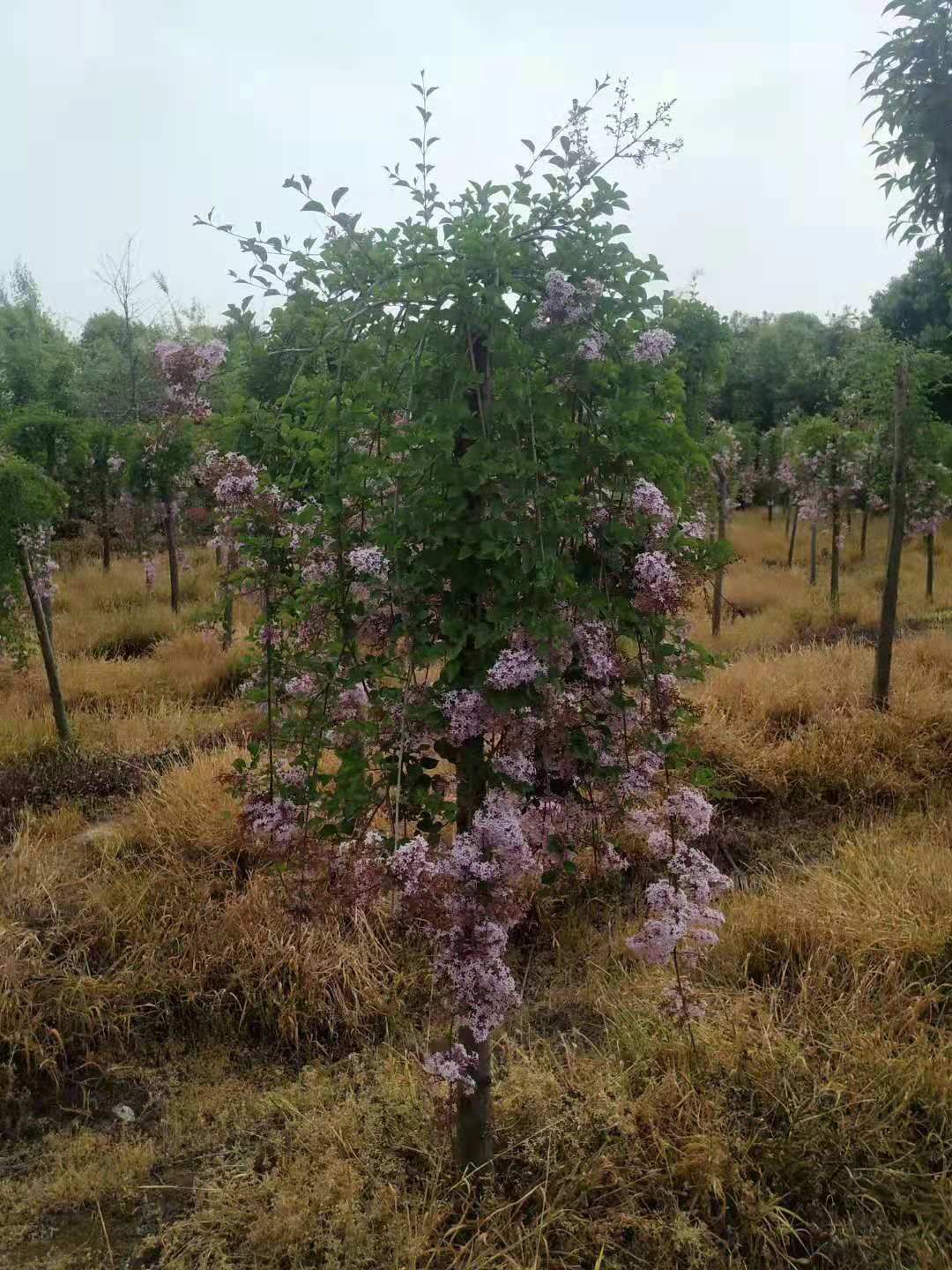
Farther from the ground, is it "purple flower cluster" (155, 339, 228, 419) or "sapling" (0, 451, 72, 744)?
"purple flower cluster" (155, 339, 228, 419)

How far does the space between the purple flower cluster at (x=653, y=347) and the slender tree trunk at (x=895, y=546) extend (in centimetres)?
490

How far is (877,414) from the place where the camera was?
26.7 ft

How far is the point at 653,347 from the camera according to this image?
1.94 m

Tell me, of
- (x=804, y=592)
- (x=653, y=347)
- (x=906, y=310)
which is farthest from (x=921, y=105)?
(x=906, y=310)

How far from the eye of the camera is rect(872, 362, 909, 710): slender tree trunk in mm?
6332

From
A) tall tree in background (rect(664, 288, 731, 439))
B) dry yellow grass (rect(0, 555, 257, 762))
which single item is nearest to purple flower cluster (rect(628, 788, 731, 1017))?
dry yellow grass (rect(0, 555, 257, 762))

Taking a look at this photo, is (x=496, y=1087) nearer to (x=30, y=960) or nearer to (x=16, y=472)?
(x=30, y=960)

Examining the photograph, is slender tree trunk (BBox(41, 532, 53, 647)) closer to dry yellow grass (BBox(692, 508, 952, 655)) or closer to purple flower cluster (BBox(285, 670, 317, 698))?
purple flower cluster (BBox(285, 670, 317, 698))

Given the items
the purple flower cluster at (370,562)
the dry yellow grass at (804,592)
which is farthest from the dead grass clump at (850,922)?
the dry yellow grass at (804,592)

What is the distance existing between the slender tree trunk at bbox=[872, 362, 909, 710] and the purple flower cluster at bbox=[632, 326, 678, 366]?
16.1ft

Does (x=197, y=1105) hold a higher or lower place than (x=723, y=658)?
lower

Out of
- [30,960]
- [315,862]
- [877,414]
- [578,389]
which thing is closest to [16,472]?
[30,960]

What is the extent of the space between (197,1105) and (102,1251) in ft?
2.05

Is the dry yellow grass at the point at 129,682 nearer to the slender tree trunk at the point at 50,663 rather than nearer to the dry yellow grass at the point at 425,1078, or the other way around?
the slender tree trunk at the point at 50,663
